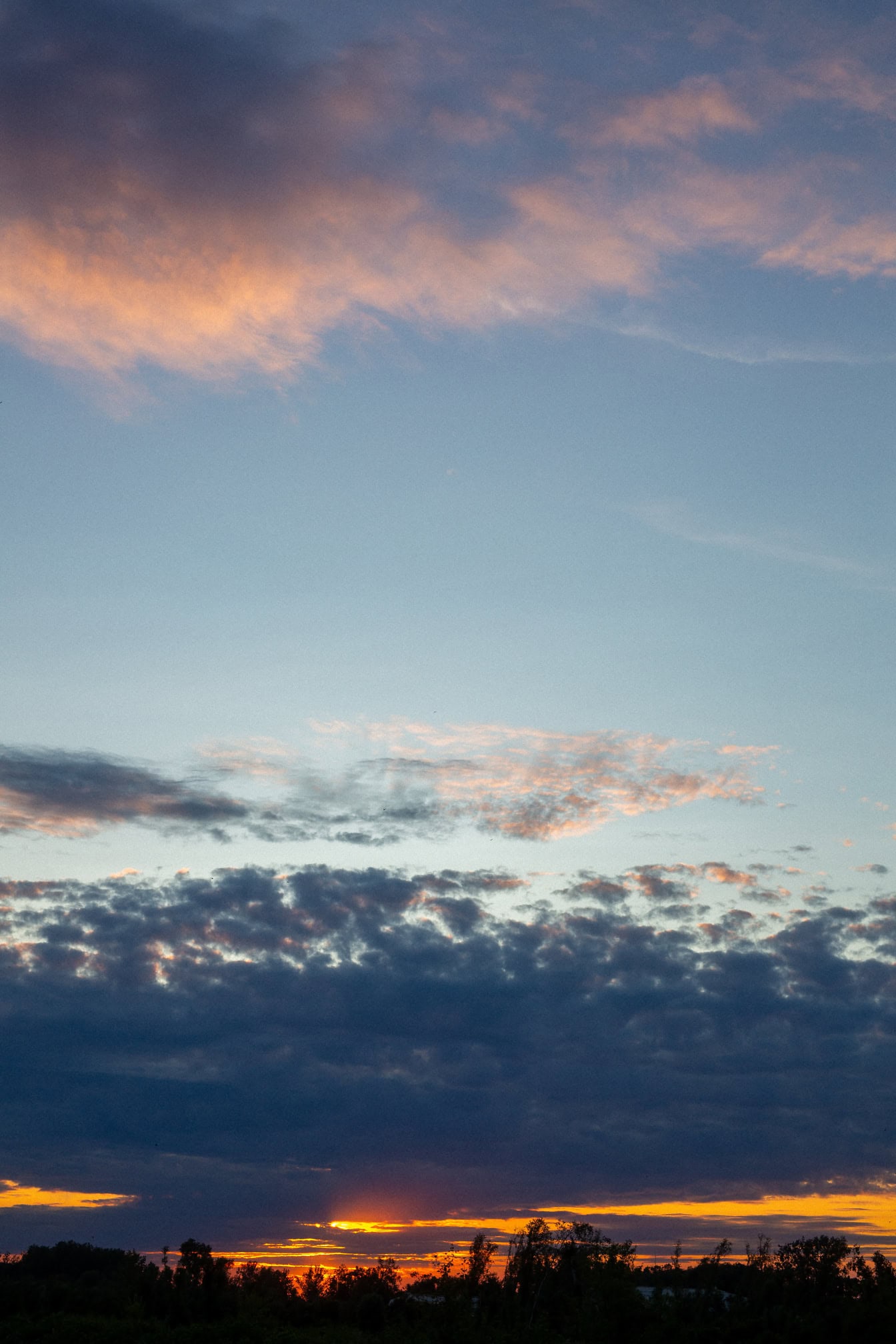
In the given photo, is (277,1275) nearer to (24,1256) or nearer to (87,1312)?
(87,1312)

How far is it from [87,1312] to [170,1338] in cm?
2569

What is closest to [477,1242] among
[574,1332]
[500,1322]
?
[500,1322]

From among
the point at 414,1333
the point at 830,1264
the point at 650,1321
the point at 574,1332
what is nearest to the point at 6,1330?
the point at 414,1333

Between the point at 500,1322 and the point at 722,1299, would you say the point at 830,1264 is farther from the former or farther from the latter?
the point at 500,1322

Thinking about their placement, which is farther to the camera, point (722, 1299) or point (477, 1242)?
point (477, 1242)

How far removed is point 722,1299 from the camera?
63.9m

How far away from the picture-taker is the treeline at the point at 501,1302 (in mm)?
53469

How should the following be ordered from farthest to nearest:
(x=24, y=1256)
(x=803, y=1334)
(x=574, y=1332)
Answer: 1. (x=24, y=1256)
2. (x=574, y=1332)
3. (x=803, y=1334)

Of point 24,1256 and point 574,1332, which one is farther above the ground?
point 574,1332

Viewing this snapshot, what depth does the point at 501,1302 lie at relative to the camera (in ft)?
226

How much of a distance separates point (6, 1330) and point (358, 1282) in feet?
112

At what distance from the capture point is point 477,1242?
261 ft

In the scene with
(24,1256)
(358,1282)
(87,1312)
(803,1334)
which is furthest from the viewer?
(24,1256)

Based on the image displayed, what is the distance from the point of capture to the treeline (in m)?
53.5
